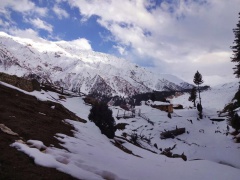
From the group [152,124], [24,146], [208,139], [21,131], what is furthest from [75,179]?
[152,124]

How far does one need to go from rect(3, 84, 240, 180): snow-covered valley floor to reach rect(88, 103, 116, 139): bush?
1.31 metres

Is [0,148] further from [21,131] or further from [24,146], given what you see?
[21,131]

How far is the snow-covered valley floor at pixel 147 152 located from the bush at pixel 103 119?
1.31 m

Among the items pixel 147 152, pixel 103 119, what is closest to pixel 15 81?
pixel 103 119

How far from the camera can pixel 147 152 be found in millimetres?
35094

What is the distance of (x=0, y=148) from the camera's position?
409 inches

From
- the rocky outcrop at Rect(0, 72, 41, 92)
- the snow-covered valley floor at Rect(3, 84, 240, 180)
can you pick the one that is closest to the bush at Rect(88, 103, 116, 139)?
the snow-covered valley floor at Rect(3, 84, 240, 180)

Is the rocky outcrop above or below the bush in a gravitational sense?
above

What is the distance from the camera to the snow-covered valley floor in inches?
442

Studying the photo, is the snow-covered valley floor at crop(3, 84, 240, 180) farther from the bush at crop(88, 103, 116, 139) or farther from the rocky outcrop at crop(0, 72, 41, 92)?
the rocky outcrop at crop(0, 72, 41, 92)

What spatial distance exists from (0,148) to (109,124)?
24.8 metres

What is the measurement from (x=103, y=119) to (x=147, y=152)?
23.5 ft

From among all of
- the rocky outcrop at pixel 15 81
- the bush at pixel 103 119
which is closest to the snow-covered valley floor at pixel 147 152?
the bush at pixel 103 119

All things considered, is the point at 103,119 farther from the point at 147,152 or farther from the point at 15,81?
the point at 15,81
